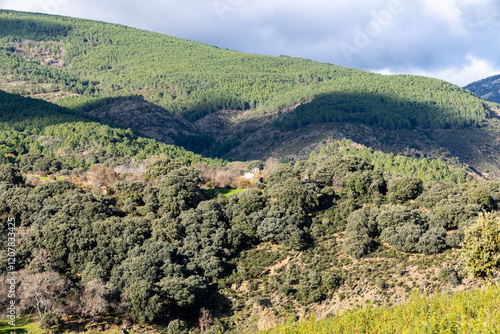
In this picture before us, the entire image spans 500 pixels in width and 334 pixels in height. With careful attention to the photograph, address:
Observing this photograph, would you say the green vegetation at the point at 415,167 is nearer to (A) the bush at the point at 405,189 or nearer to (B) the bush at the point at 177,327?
(A) the bush at the point at 405,189

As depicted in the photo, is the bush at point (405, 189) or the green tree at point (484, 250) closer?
the green tree at point (484, 250)

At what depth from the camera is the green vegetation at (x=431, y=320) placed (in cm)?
1563

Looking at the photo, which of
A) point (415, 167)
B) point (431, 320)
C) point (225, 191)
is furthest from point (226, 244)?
point (415, 167)

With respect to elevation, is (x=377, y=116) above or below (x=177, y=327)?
above

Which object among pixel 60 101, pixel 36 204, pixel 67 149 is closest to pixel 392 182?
pixel 36 204

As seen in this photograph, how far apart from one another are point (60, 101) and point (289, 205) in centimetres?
15254

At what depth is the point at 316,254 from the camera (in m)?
57.2

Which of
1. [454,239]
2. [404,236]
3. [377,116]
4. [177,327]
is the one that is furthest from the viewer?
[377,116]

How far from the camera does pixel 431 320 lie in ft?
54.1

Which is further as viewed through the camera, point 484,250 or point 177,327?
point 177,327

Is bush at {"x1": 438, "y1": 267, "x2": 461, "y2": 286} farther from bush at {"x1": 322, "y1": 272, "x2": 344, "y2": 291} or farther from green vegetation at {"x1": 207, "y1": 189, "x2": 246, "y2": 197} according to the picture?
green vegetation at {"x1": 207, "y1": 189, "x2": 246, "y2": 197}

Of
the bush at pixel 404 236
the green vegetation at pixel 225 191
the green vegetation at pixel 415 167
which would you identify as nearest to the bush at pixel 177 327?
the bush at pixel 404 236

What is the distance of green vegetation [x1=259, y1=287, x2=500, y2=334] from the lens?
1563cm

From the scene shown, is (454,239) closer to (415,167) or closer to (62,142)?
(415,167)
